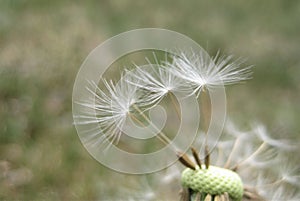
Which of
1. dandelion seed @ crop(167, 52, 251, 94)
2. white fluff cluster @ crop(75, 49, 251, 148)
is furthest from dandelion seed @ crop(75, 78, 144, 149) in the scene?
dandelion seed @ crop(167, 52, 251, 94)

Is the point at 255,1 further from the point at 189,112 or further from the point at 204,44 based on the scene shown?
the point at 189,112

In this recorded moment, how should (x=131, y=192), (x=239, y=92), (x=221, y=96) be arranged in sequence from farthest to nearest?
(x=239, y=92)
(x=131, y=192)
(x=221, y=96)

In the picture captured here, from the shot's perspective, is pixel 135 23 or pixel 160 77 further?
pixel 135 23

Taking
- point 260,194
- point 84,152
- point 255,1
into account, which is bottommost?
point 260,194

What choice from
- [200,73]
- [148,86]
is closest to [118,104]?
[148,86]

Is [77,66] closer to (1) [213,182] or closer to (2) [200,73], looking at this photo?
(2) [200,73]

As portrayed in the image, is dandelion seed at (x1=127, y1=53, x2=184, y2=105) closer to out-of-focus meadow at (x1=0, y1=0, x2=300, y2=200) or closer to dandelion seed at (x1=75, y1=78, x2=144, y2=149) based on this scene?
dandelion seed at (x1=75, y1=78, x2=144, y2=149)

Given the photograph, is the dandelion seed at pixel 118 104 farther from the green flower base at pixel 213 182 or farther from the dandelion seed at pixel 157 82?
the green flower base at pixel 213 182

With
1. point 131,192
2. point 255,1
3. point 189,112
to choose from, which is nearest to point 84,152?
point 131,192
